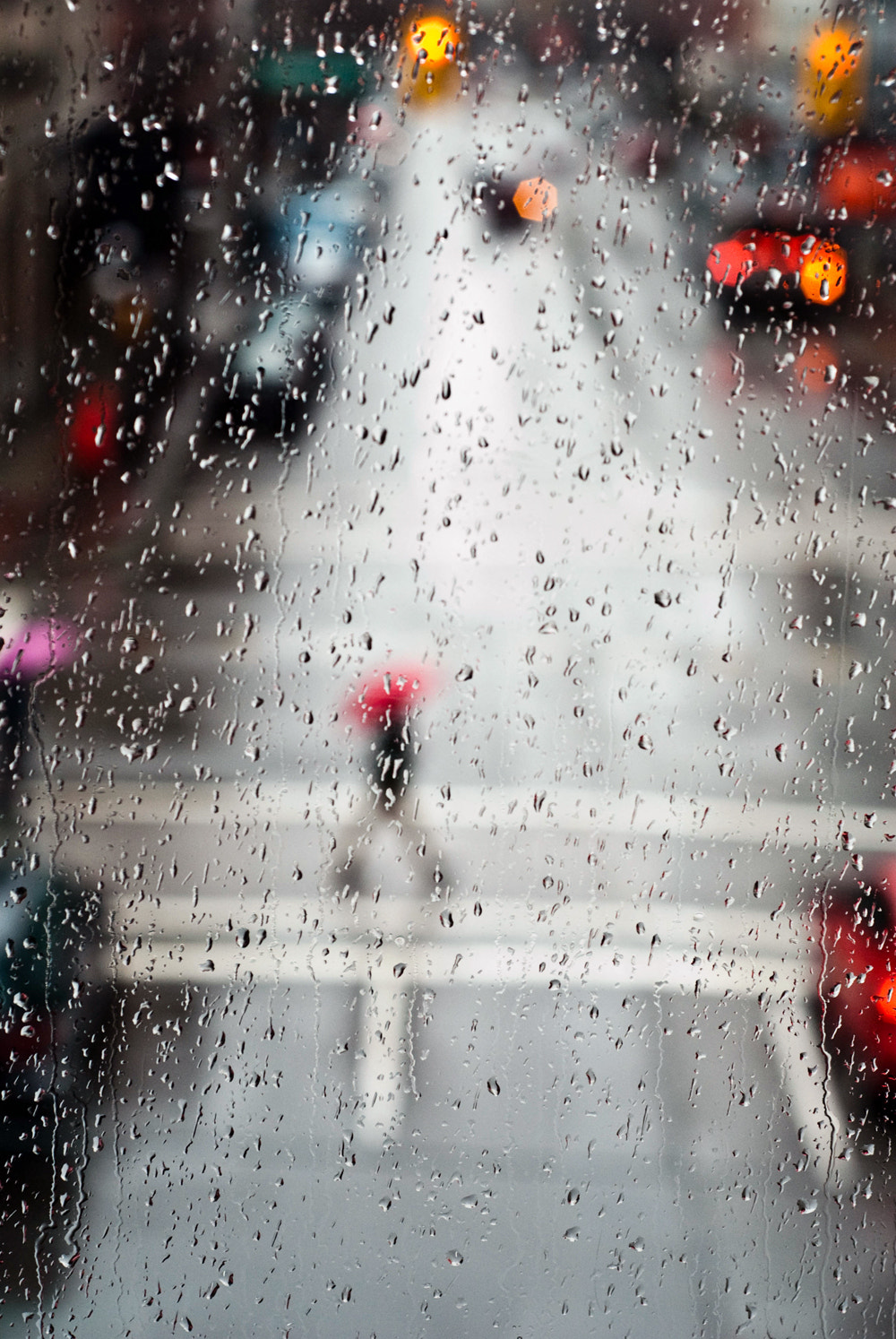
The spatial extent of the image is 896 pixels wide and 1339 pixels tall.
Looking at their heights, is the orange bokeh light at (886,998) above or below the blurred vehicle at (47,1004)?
above

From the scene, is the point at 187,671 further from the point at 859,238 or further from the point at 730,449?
the point at 859,238

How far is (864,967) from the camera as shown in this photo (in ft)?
3.16

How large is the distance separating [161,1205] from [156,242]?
856mm

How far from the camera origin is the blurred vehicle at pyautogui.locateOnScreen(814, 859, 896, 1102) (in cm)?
96

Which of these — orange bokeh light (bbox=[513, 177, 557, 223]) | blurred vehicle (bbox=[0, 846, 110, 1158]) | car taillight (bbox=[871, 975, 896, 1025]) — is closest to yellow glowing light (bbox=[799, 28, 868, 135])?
orange bokeh light (bbox=[513, 177, 557, 223])

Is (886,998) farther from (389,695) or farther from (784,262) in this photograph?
(784,262)

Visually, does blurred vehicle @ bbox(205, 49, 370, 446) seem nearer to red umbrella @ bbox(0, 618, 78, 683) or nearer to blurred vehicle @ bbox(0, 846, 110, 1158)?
red umbrella @ bbox(0, 618, 78, 683)

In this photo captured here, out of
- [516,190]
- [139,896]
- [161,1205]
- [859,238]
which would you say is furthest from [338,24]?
[161,1205]

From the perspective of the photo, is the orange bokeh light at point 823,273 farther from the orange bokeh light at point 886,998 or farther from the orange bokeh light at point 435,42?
the orange bokeh light at point 886,998

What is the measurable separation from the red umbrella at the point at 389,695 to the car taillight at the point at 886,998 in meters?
0.51

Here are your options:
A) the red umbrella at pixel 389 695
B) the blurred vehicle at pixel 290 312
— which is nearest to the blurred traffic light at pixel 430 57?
the blurred vehicle at pixel 290 312

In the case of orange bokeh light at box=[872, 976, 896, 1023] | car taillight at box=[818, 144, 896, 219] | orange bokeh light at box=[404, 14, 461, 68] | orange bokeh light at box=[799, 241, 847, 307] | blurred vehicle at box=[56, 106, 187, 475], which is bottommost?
orange bokeh light at box=[872, 976, 896, 1023]

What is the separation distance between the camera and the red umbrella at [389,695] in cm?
92

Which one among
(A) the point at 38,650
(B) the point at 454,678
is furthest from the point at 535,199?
Result: (A) the point at 38,650
